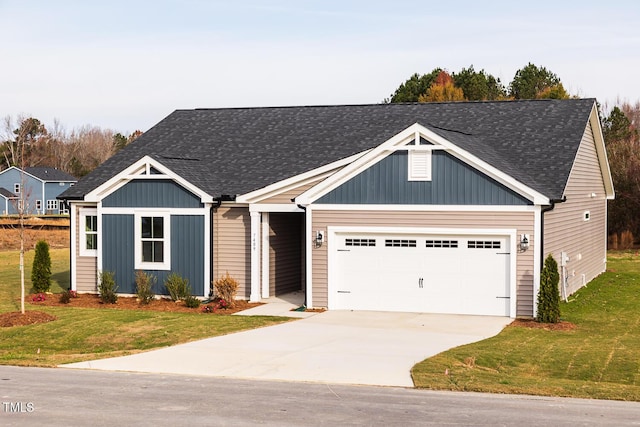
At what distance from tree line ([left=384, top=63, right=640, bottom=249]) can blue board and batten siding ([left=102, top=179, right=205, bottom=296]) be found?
2954 cm

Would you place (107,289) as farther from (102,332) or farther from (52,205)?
(52,205)

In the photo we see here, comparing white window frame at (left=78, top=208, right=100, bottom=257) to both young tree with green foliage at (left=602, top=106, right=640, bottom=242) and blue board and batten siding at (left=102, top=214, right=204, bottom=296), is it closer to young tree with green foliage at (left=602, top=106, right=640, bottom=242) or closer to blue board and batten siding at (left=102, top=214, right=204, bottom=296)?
blue board and batten siding at (left=102, top=214, right=204, bottom=296)

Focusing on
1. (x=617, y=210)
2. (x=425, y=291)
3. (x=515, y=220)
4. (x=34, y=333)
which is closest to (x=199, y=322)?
(x=34, y=333)

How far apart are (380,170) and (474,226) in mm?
2759

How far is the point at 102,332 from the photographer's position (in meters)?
19.4

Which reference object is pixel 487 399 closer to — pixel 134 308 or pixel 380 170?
pixel 380 170

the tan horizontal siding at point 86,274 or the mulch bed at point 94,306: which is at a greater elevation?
the tan horizontal siding at point 86,274

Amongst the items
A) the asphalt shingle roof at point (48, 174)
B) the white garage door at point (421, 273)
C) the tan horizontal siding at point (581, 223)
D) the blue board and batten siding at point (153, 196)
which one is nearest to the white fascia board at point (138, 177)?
the blue board and batten siding at point (153, 196)

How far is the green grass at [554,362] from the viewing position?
1336cm

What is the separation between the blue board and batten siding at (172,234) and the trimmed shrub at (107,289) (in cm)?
64

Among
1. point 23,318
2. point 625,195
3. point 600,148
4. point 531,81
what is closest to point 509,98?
point 531,81

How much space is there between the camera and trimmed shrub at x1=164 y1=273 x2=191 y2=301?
79.2 ft

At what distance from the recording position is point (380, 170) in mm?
22250

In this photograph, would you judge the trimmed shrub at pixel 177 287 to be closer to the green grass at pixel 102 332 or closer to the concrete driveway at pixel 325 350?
the green grass at pixel 102 332
